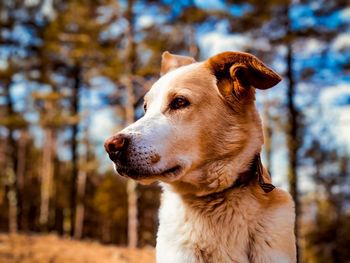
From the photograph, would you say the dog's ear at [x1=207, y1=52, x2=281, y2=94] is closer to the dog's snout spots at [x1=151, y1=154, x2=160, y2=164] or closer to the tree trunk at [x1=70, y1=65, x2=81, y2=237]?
the dog's snout spots at [x1=151, y1=154, x2=160, y2=164]

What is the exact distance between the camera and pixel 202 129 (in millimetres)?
2873

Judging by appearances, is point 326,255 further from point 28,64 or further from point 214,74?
point 214,74

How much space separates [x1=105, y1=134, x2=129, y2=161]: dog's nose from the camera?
2537 mm

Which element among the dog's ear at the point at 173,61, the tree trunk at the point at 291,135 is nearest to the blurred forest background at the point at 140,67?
the tree trunk at the point at 291,135

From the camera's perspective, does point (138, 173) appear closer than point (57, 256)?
Yes

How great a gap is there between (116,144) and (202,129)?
624 millimetres

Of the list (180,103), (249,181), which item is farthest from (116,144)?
(249,181)

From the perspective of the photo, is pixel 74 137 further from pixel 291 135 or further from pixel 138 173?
pixel 138 173

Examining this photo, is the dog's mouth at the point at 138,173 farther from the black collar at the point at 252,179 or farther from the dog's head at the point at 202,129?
the black collar at the point at 252,179

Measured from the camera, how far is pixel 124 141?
256 centimetres

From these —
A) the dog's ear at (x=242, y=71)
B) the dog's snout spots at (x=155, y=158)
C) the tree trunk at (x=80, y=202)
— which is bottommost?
the tree trunk at (x=80, y=202)

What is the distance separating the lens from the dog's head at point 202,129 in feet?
8.74

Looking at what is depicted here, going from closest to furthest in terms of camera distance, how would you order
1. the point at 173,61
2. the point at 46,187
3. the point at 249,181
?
the point at 249,181 → the point at 173,61 → the point at 46,187

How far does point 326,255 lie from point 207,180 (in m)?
20.6
